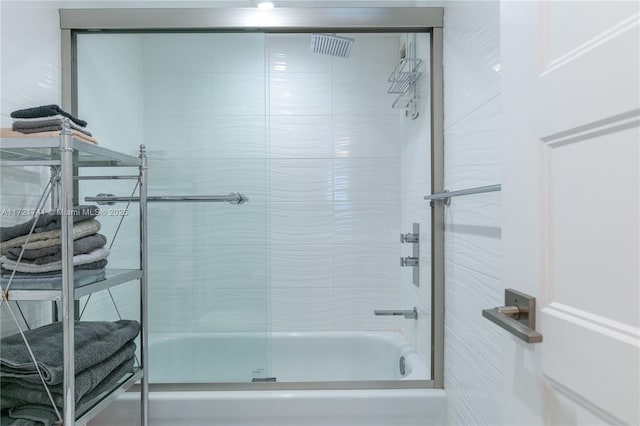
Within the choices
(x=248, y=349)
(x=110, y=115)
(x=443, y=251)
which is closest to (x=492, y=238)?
(x=443, y=251)

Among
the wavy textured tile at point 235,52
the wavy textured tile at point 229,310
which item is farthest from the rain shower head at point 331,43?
the wavy textured tile at point 229,310

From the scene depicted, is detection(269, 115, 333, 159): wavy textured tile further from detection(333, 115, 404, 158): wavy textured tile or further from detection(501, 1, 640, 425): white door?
detection(501, 1, 640, 425): white door

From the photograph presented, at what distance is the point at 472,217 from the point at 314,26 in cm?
95

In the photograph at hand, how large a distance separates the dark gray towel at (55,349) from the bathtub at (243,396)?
1.30 ft

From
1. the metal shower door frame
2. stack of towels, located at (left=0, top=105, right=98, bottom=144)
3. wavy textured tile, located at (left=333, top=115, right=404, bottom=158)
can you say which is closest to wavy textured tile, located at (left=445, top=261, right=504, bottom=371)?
the metal shower door frame

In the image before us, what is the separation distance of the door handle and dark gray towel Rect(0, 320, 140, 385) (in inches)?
38.9

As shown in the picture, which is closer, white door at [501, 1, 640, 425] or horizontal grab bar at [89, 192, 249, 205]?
white door at [501, 1, 640, 425]

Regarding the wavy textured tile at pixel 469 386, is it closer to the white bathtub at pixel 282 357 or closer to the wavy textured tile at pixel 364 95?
the white bathtub at pixel 282 357

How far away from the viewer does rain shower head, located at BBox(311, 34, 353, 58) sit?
5.52 ft

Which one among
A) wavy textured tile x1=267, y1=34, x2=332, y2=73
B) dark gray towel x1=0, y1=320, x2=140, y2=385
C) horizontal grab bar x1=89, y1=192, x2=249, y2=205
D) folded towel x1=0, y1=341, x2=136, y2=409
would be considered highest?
wavy textured tile x1=267, y1=34, x2=332, y2=73

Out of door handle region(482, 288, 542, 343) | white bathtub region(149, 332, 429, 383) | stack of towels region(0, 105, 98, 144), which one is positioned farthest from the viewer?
white bathtub region(149, 332, 429, 383)

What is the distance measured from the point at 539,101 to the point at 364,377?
1.92m

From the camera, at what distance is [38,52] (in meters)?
1.39

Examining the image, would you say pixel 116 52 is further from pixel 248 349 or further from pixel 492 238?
pixel 492 238
